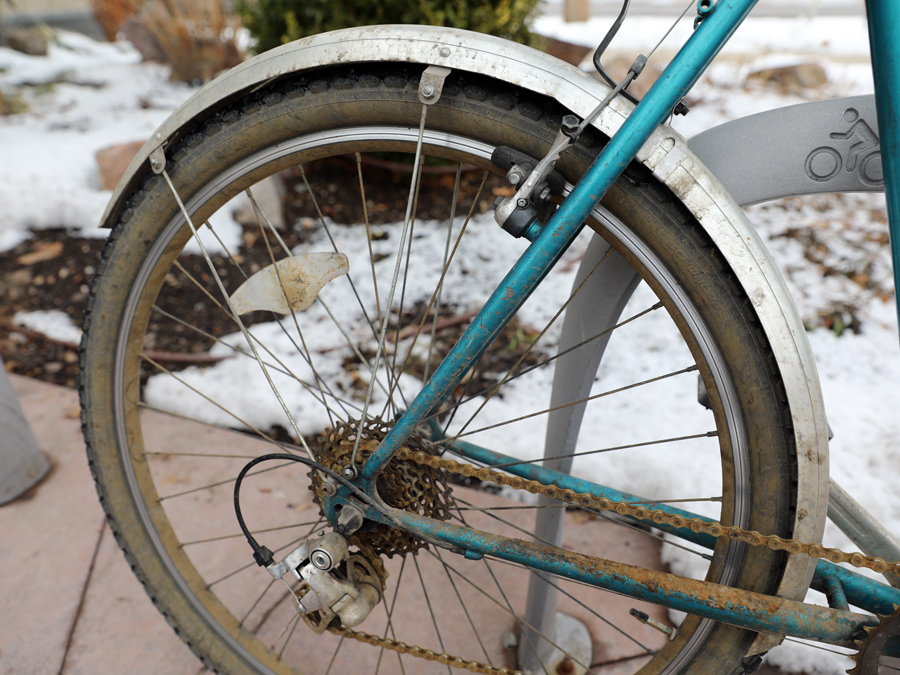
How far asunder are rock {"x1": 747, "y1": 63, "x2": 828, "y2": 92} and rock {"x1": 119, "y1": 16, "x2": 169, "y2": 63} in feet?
16.4

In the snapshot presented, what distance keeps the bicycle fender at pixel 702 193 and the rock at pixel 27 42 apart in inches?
268

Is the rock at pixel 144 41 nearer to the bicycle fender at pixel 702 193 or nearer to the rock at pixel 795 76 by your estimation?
the rock at pixel 795 76

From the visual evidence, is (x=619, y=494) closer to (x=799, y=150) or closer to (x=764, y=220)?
(x=799, y=150)

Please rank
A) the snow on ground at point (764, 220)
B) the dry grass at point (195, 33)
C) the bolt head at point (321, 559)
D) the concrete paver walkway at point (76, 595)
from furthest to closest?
the dry grass at point (195, 33), the snow on ground at point (764, 220), the concrete paver walkway at point (76, 595), the bolt head at point (321, 559)

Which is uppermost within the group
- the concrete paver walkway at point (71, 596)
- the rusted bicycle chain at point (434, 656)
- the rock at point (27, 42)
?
the rock at point (27, 42)

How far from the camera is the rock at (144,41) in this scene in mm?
5570

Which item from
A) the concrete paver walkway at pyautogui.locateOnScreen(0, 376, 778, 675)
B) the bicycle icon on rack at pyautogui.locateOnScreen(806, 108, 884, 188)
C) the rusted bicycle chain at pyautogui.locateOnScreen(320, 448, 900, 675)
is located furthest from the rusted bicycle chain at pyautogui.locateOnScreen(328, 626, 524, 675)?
the bicycle icon on rack at pyautogui.locateOnScreen(806, 108, 884, 188)

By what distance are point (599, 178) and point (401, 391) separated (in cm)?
81

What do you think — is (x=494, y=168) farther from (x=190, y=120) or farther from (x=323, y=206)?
(x=323, y=206)

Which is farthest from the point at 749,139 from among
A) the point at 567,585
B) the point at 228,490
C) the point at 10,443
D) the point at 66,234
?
the point at 66,234

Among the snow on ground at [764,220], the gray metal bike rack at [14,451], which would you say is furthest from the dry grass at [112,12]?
the gray metal bike rack at [14,451]

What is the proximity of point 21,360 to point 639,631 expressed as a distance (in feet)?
7.81

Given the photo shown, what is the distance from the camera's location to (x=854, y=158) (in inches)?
32.0

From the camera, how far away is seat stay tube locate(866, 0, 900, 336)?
27.4 inches
